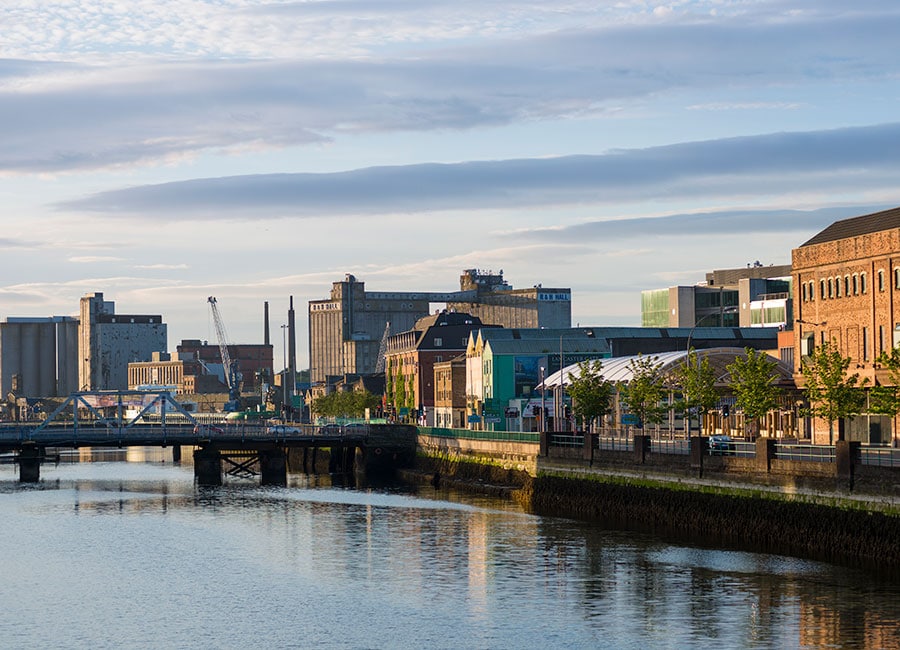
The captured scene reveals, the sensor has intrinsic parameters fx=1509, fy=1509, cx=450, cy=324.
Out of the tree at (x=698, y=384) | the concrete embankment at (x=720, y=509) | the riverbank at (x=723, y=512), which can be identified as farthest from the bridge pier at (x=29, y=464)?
the tree at (x=698, y=384)

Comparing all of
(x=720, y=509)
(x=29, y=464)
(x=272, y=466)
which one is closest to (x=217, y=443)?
(x=272, y=466)

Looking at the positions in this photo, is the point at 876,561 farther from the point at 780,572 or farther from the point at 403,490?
the point at 403,490

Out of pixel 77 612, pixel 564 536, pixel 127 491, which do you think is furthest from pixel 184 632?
pixel 127 491

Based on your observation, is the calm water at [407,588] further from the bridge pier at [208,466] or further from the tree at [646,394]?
the bridge pier at [208,466]

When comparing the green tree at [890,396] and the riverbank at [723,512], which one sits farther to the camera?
the green tree at [890,396]

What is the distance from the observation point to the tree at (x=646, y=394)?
112m

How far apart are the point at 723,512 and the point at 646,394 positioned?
102 ft

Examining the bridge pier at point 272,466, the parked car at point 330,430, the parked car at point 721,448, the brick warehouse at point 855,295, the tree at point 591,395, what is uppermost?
the brick warehouse at point 855,295

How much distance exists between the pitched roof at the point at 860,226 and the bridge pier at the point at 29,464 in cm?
7787

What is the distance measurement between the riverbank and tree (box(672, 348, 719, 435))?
31.4ft

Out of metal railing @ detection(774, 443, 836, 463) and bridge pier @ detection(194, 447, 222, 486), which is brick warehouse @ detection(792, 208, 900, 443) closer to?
metal railing @ detection(774, 443, 836, 463)

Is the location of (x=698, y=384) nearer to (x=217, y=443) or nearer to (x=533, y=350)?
(x=217, y=443)

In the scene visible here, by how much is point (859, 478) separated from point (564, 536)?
865 inches

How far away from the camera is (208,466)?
143 metres
